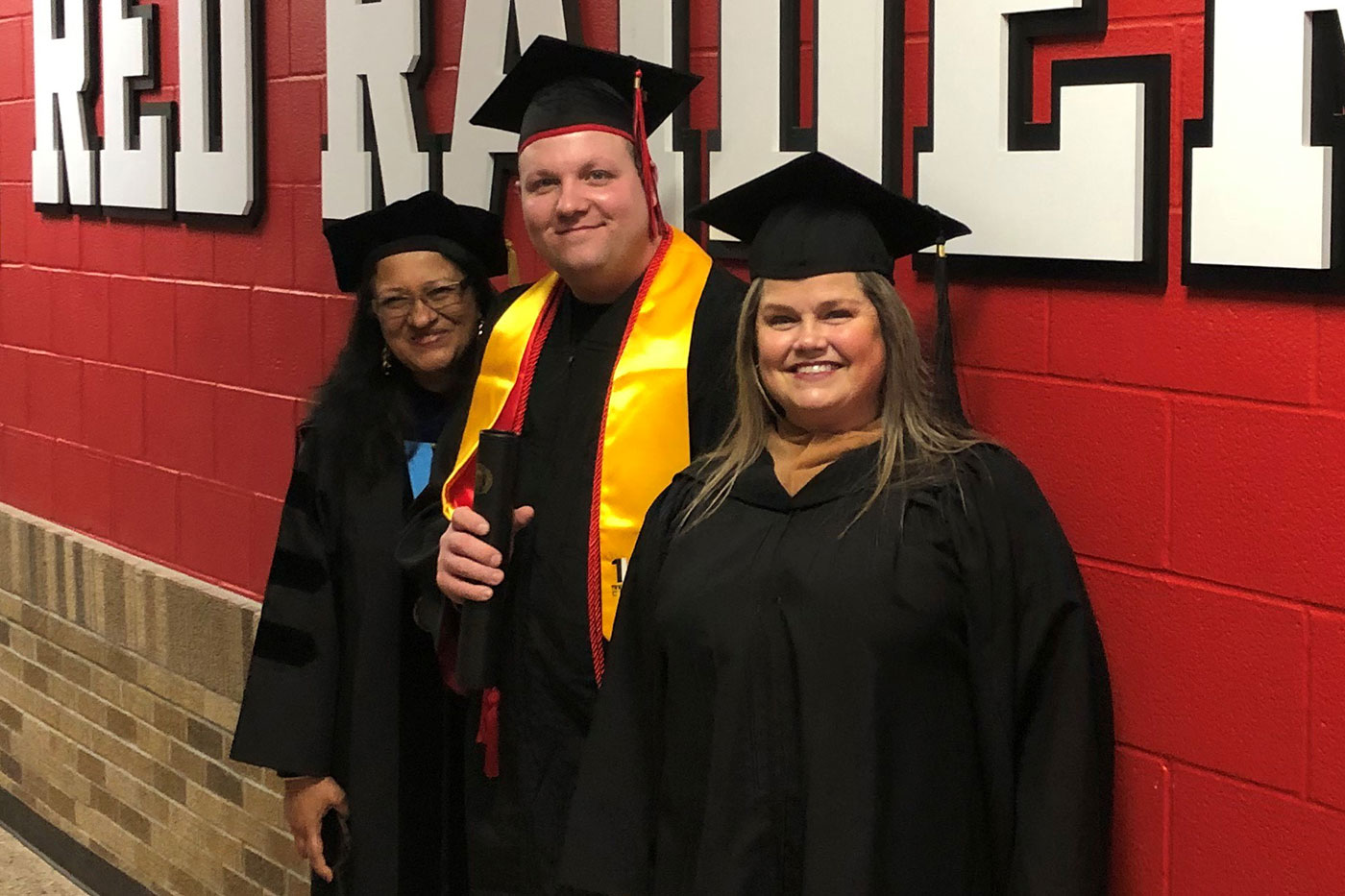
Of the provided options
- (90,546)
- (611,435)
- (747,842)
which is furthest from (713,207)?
(90,546)

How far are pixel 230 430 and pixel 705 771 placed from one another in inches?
77.5

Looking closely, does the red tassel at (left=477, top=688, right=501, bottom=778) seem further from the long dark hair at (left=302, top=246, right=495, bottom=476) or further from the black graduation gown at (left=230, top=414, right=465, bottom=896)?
the long dark hair at (left=302, top=246, right=495, bottom=476)

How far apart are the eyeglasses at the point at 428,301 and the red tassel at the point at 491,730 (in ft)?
1.89

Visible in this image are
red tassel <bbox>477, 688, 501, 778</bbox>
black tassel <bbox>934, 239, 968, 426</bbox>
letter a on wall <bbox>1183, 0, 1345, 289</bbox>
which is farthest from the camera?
red tassel <bbox>477, 688, 501, 778</bbox>

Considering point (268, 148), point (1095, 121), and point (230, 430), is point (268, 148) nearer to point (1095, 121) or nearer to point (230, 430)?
point (230, 430)

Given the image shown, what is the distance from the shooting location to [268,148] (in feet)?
11.0

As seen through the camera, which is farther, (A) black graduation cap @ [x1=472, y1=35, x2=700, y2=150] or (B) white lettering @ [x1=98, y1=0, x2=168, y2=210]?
(B) white lettering @ [x1=98, y1=0, x2=168, y2=210]

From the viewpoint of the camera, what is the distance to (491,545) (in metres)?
2.09

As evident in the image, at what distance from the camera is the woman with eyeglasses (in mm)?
2441

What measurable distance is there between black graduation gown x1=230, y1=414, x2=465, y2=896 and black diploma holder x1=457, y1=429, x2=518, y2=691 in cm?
38

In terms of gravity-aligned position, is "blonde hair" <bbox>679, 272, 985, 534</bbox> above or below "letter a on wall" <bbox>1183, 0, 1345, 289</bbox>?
below

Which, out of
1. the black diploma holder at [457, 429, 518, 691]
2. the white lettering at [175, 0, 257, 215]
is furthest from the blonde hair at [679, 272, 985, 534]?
the white lettering at [175, 0, 257, 215]

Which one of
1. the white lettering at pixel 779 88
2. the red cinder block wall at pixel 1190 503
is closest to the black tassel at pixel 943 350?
the red cinder block wall at pixel 1190 503

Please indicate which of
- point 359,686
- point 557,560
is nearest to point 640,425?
point 557,560
